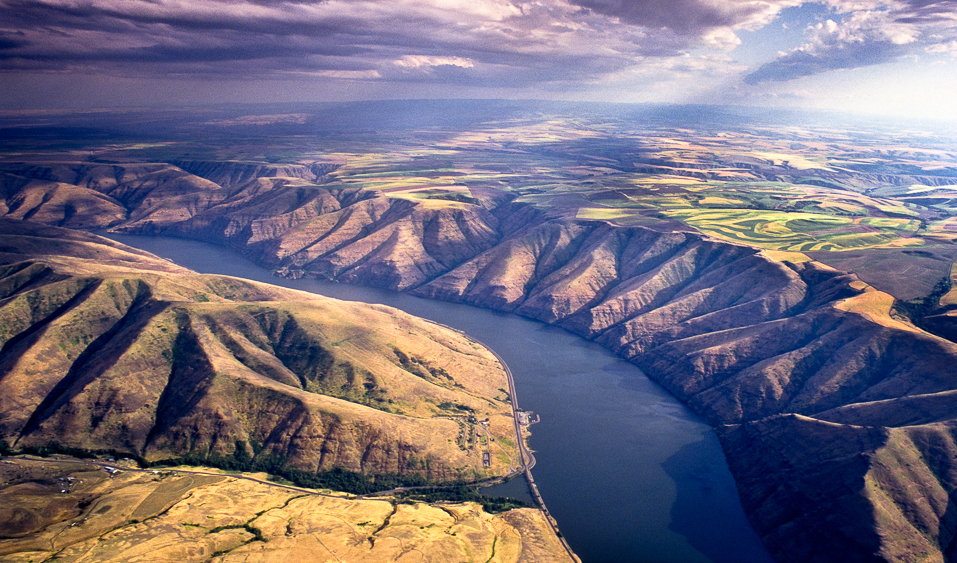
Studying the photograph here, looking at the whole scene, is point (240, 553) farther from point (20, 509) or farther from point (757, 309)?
point (757, 309)

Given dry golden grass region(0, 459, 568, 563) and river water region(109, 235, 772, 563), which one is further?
river water region(109, 235, 772, 563)

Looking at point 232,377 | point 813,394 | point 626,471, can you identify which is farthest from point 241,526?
point 813,394

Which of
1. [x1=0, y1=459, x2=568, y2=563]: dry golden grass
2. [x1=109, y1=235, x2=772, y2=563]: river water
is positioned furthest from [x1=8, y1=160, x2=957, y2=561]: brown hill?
[x1=0, y1=459, x2=568, y2=563]: dry golden grass

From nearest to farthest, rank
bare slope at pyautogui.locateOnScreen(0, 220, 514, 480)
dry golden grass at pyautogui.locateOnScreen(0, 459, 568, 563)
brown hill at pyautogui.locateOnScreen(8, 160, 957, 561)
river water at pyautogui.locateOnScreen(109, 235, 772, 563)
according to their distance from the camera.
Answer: dry golden grass at pyautogui.locateOnScreen(0, 459, 568, 563)
brown hill at pyautogui.locateOnScreen(8, 160, 957, 561)
river water at pyautogui.locateOnScreen(109, 235, 772, 563)
bare slope at pyautogui.locateOnScreen(0, 220, 514, 480)

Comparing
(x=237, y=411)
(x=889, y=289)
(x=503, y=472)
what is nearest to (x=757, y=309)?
(x=889, y=289)

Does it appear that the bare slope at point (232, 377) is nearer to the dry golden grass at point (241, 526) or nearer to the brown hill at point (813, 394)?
the dry golden grass at point (241, 526)

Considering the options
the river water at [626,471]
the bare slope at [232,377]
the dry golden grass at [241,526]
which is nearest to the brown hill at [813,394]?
the river water at [626,471]

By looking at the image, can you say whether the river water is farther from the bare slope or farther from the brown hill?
the bare slope
